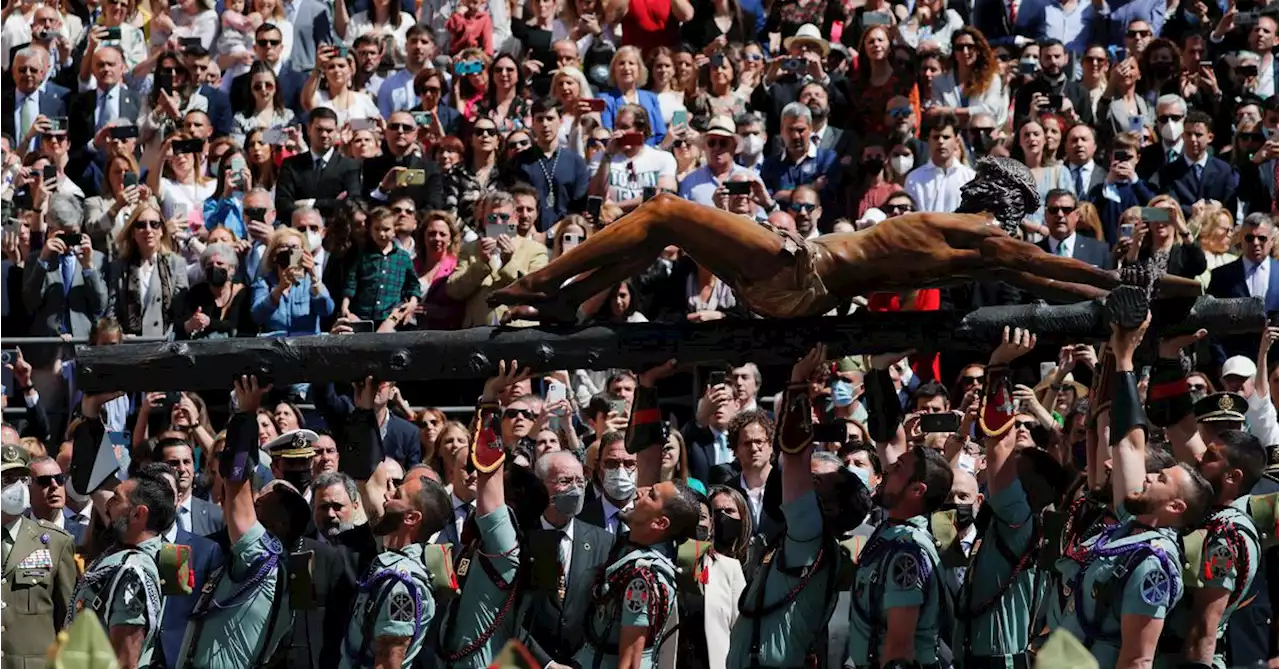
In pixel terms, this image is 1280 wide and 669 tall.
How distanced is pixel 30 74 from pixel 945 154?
245 inches

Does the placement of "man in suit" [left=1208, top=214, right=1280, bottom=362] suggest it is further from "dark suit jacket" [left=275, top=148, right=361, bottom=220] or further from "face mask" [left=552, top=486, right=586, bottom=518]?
"dark suit jacket" [left=275, top=148, right=361, bottom=220]

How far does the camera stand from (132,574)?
10.8 m

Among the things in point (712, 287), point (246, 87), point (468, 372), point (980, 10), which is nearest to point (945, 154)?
point (712, 287)

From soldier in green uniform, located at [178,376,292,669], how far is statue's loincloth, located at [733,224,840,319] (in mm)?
2196

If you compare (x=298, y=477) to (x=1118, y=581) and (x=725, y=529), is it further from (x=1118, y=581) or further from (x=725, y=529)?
(x=1118, y=581)

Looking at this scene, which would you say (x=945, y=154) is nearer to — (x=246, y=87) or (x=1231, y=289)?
(x=1231, y=289)

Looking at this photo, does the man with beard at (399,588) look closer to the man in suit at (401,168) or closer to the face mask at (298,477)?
the face mask at (298,477)

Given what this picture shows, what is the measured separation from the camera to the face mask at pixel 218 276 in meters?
15.0

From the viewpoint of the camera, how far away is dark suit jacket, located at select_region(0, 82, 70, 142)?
17609 mm

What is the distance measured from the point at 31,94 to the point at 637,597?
858cm

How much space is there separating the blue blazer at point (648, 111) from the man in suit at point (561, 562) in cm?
595

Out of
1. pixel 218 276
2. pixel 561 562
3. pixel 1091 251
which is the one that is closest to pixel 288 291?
pixel 218 276

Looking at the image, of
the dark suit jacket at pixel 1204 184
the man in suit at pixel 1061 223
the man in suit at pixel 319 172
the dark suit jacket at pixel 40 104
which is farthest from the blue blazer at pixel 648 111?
the dark suit jacket at pixel 40 104

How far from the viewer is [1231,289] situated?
14.9 meters
